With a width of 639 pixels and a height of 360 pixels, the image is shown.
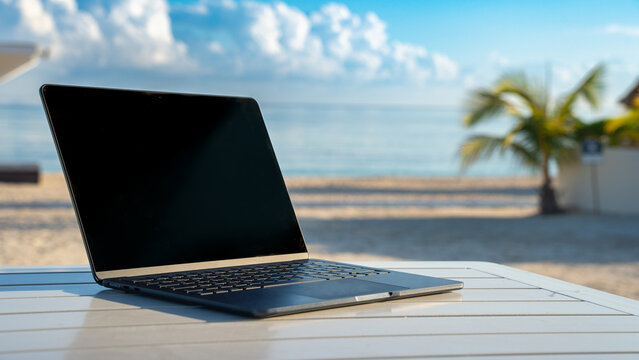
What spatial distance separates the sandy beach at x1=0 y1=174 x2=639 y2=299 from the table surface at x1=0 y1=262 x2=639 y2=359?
18.3ft

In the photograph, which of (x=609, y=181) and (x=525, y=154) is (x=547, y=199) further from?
(x=609, y=181)

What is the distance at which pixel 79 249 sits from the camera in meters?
7.95

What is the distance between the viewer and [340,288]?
3.35 ft

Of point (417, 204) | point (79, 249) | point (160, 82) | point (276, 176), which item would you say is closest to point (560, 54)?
point (160, 82)

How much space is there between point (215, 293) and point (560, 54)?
86.7 meters

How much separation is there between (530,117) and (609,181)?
177 cm

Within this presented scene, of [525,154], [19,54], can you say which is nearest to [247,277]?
[19,54]

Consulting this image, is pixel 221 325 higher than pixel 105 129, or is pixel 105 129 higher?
pixel 105 129

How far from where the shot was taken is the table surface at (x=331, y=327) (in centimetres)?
75

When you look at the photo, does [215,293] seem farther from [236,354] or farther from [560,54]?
[560,54]

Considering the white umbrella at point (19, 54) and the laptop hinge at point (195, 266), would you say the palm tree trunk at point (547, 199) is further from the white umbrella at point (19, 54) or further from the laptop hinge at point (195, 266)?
the laptop hinge at point (195, 266)

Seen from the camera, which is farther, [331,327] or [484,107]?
[484,107]

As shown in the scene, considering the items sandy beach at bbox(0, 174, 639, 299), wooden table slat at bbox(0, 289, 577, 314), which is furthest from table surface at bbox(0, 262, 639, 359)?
sandy beach at bbox(0, 174, 639, 299)

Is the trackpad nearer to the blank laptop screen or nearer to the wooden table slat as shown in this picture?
the wooden table slat
